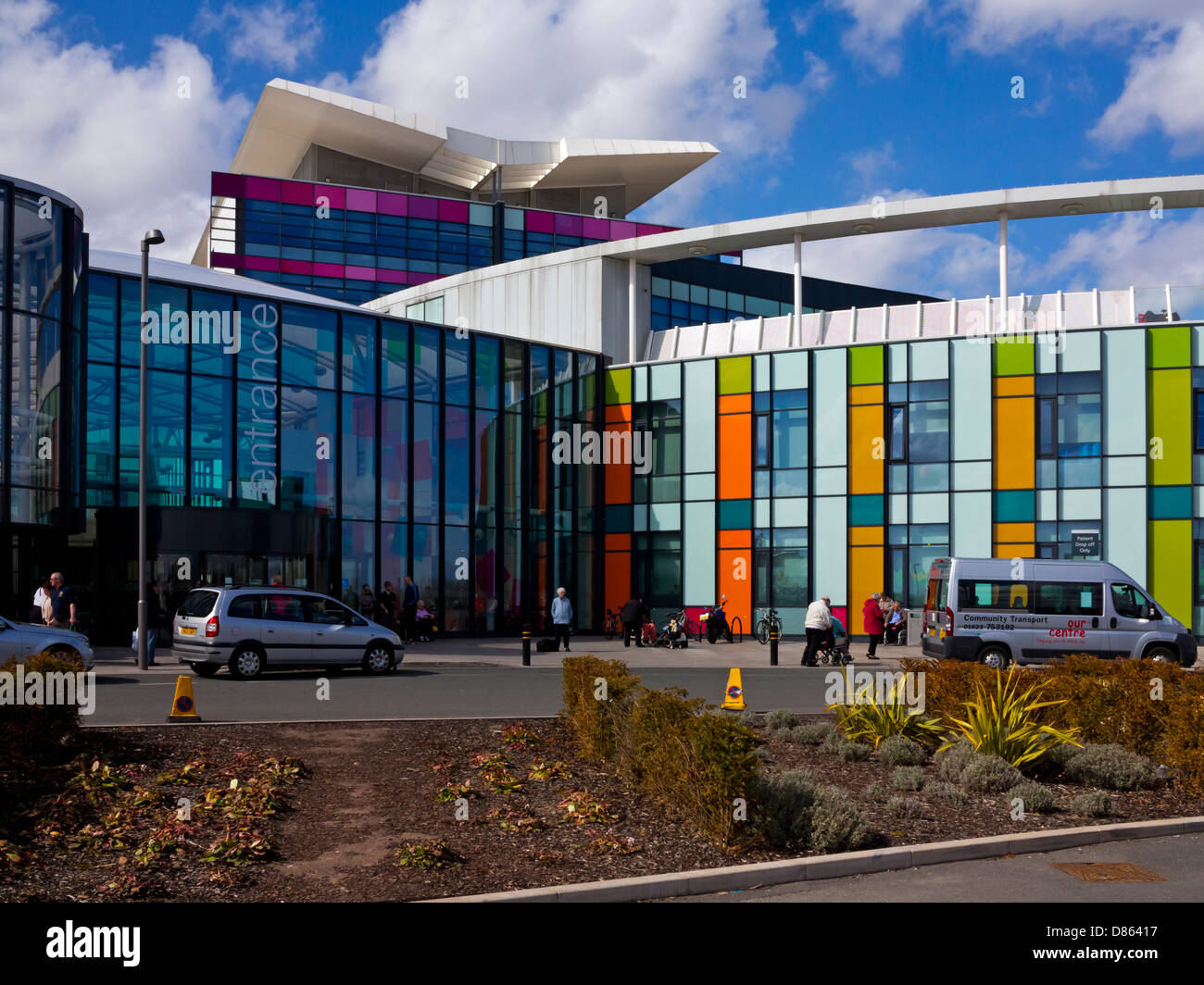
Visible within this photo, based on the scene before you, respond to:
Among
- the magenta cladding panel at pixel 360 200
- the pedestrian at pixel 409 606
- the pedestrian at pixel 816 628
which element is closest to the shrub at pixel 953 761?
the pedestrian at pixel 816 628

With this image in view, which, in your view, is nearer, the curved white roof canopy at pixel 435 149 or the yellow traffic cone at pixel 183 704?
the yellow traffic cone at pixel 183 704

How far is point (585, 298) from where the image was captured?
133 ft

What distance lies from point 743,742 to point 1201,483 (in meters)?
26.8

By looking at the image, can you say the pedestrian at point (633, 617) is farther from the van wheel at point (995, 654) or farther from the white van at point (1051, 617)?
the van wheel at point (995, 654)

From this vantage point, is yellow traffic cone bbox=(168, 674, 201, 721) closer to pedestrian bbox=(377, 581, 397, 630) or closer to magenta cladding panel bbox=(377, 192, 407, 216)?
pedestrian bbox=(377, 581, 397, 630)

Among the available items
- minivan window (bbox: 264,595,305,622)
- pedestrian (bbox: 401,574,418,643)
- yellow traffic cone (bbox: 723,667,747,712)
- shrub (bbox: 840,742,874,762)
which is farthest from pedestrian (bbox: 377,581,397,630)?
shrub (bbox: 840,742,874,762)

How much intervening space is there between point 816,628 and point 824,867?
18195 millimetres

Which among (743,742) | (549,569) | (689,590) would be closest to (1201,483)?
(689,590)

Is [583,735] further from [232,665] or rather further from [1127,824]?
[232,665]

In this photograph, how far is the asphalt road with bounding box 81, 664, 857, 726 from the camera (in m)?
14.6

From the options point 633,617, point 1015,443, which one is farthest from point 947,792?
point 1015,443

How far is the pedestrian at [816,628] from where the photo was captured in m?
25.9

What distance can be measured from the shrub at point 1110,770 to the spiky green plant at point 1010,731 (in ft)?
0.87

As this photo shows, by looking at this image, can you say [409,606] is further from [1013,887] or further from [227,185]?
[227,185]
